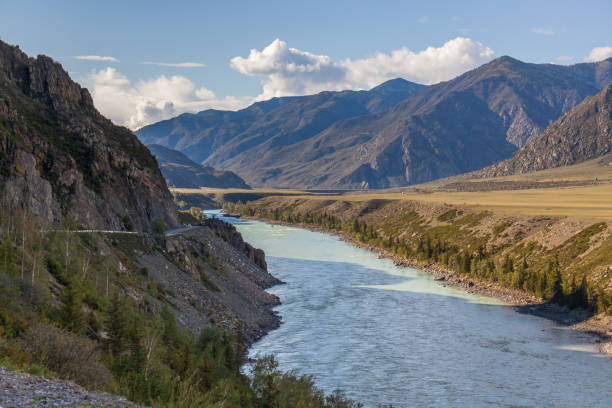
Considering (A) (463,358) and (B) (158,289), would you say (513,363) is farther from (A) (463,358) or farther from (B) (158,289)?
(B) (158,289)

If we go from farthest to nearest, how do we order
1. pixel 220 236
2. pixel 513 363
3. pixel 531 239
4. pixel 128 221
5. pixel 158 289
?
pixel 531 239
pixel 220 236
pixel 128 221
pixel 158 289
pixel 513 363

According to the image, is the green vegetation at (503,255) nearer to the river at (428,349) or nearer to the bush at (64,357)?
the river at (428,349)

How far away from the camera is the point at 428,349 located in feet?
183

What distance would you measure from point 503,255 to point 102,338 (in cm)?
8572

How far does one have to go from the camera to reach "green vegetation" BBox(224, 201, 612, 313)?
243 ft

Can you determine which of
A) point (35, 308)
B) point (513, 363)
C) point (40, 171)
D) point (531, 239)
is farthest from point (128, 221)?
point (531, 239)

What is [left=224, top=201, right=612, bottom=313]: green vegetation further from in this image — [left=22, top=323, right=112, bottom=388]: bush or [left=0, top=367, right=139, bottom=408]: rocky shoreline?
[left=0, top=367, right=139, bottom=408]: rocky shoreline

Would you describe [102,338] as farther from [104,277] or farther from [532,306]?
[532,306]

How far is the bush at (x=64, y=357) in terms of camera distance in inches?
850

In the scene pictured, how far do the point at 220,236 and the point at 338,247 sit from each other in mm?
58385

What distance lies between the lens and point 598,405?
41250 mm

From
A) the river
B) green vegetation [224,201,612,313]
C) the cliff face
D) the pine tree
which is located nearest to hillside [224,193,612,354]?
green vegetation [224,201,612,313]

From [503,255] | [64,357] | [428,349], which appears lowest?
[428,349]

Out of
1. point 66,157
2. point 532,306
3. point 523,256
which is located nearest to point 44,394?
point 66,157
